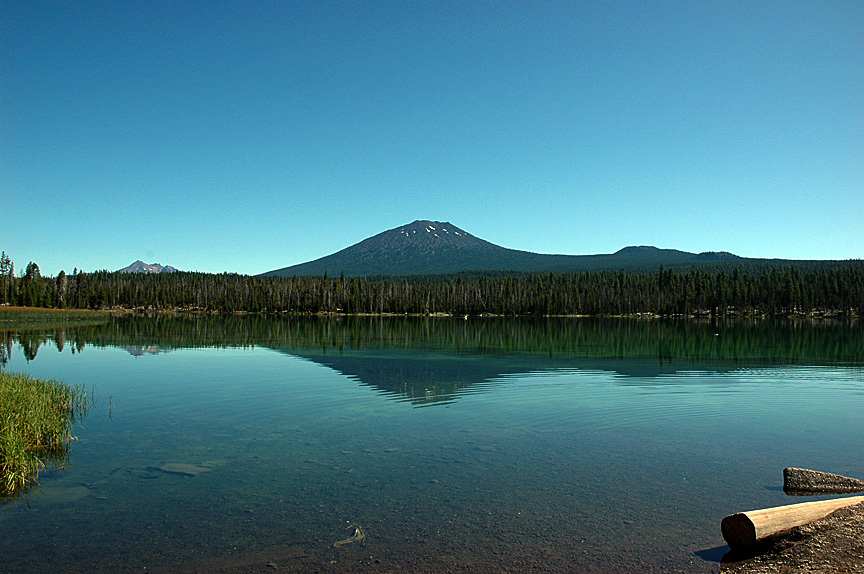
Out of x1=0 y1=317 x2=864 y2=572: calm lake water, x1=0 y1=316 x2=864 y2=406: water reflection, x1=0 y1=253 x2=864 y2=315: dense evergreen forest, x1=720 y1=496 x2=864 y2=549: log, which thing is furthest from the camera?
x1=0 y1=253 x2=864 y2=315: dense evergreen forest

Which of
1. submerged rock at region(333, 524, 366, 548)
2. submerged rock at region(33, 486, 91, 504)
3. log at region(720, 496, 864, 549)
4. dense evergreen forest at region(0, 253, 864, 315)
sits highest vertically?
dense evergreen forest at region(0, 253, 864, 315)

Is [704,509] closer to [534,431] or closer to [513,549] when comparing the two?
[513,549]

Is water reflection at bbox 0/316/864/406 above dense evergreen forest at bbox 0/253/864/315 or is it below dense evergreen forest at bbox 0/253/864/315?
below

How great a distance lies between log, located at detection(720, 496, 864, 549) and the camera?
12.2 m

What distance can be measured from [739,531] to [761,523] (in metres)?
0.43

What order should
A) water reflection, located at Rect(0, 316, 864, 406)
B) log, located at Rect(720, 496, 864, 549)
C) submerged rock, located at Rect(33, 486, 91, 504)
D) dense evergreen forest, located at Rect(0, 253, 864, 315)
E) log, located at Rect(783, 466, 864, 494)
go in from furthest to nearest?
dense evergreen forest, located at Rect(0, 253, 864, 315), water reflection, located at Rect(0, 316, 864, 406), log, located at Rect(783, 466, 864, 494), submerged rock, located at Rect(33, 486, 91, 504), log, located at Rect(720, 496, 864, 549)

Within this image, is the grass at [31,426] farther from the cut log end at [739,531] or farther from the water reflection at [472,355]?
the cut log end at [739,531]

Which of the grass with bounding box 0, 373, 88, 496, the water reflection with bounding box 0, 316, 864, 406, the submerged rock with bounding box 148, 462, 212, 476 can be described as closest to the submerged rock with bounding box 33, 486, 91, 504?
the grass with bounding box 0, 373, 88, 496

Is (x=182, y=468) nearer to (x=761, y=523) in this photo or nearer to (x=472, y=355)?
(x=761, y=523)

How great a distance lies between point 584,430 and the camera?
2466 centimetres

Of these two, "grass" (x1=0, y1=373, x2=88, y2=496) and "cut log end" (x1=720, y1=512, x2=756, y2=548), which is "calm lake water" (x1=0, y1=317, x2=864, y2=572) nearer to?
"cut log end" (x1=720, y1=512, x2=756, y2=548)

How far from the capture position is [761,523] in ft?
40.2

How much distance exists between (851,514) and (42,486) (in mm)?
18988

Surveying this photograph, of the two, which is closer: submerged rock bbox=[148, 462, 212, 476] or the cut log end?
the cut log end
